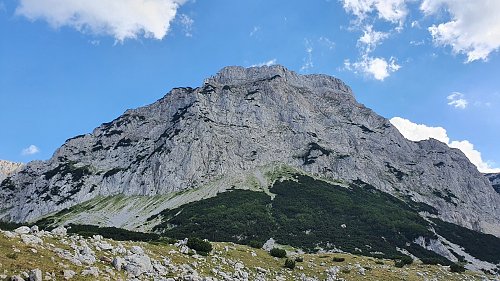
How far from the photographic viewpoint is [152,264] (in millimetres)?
28406

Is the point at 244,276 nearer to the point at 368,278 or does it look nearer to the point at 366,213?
the point at 368,278

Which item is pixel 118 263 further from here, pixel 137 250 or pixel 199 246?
pixel 199 246

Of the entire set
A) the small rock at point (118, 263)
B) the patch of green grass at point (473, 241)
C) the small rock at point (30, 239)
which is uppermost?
the patch of green grass at point (473, 241)

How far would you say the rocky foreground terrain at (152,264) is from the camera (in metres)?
22.0

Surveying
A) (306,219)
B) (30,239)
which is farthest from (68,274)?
(306,219)

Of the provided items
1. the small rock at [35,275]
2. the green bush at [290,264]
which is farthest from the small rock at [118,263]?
the green bush at [290,264]

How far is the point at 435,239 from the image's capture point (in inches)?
5551

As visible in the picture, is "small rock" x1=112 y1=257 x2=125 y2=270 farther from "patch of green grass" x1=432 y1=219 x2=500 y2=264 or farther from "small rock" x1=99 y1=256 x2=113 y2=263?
"patch of green grass" x1=432 y1=219 x2=500 y2=264

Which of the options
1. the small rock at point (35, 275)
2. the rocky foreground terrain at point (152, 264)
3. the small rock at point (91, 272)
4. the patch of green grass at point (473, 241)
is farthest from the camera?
the patch of green grass at point (473, 241)

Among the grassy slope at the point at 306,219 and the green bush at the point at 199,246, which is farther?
the grassy slope at the point at 306,219

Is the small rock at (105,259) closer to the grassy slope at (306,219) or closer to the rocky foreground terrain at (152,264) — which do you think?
the rocky foreground terrain at (152,264)

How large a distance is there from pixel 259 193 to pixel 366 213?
44913mm

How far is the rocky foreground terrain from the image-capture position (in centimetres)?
2195

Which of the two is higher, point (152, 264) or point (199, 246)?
point (199, 246)
